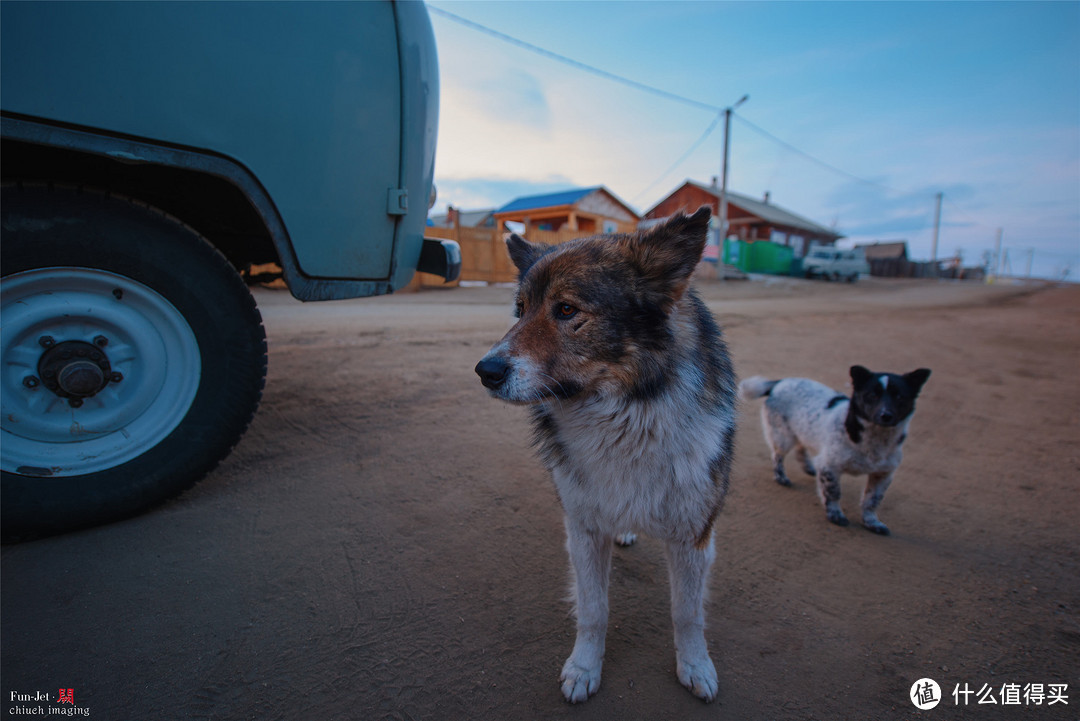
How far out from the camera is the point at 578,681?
1858mm

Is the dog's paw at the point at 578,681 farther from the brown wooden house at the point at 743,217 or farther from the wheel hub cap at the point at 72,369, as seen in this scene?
the brown wooden house at the point at 743,217

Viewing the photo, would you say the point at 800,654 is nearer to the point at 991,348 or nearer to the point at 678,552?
the point at 678,552

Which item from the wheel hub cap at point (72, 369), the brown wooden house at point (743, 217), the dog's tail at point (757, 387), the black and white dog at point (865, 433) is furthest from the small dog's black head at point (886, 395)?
the brown wooden house at point (743, 217)

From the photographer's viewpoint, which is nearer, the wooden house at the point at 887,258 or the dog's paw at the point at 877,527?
the dog's paw at the point at 877,527

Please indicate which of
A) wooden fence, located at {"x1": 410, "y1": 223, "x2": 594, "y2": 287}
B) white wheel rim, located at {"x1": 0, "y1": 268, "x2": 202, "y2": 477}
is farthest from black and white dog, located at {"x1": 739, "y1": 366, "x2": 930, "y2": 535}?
wooden fence, located at {"x1": 410, "y1": 223, "x2": 594, "y2": 287}

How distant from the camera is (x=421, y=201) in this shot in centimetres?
324

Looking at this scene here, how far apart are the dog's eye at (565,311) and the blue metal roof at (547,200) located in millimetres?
28777

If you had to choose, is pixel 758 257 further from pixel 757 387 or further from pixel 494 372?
pixel 494 372

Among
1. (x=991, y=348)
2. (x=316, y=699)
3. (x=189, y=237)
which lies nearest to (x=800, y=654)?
(x=316, y=699)

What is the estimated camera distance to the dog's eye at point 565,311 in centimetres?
192

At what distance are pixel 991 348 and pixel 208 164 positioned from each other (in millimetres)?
11931

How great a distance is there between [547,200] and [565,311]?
102 feet

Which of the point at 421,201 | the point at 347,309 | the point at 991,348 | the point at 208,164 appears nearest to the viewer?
the point at 208,164

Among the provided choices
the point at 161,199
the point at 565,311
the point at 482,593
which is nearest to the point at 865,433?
the point at 565,311
